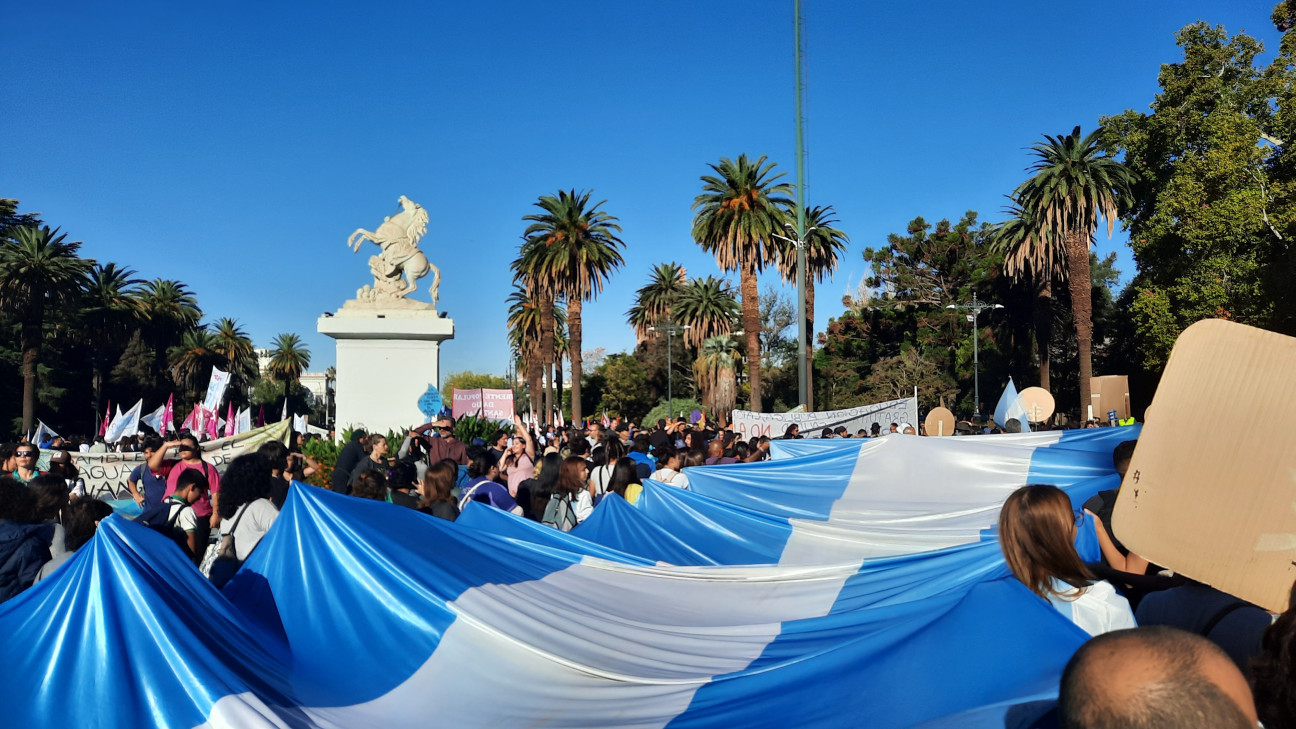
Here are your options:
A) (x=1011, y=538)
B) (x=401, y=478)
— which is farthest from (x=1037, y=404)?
(x=1011, y=538)

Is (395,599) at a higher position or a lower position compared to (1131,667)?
lower

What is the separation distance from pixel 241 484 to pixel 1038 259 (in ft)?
135

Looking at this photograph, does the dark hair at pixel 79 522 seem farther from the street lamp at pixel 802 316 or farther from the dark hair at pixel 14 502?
the street lamp at pixel 802 316

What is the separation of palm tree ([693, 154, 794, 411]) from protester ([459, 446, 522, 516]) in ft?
85.0

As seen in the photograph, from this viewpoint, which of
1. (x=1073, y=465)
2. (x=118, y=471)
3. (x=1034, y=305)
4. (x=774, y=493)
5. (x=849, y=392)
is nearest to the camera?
(x=1073, y=465)

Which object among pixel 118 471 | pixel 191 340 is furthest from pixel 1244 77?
pixel 191 340

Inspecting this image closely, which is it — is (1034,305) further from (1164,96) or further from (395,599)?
(395,599)

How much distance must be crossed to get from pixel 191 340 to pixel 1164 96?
67.1 metres

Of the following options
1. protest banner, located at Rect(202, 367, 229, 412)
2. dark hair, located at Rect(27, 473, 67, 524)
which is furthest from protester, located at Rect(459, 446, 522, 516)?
protest banner, located at Rect(202, 367, 229, 412)

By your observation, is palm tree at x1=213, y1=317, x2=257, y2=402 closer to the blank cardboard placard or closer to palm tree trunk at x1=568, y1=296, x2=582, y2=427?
palm tree trunk at x1=568, y1=296, x2=582, y2=427

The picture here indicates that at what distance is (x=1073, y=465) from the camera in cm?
705

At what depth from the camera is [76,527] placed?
4789 millimetres

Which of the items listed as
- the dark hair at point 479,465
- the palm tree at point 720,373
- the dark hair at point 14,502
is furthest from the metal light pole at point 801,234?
the palm tree at point 720,373

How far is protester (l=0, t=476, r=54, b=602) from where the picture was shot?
4.41m
